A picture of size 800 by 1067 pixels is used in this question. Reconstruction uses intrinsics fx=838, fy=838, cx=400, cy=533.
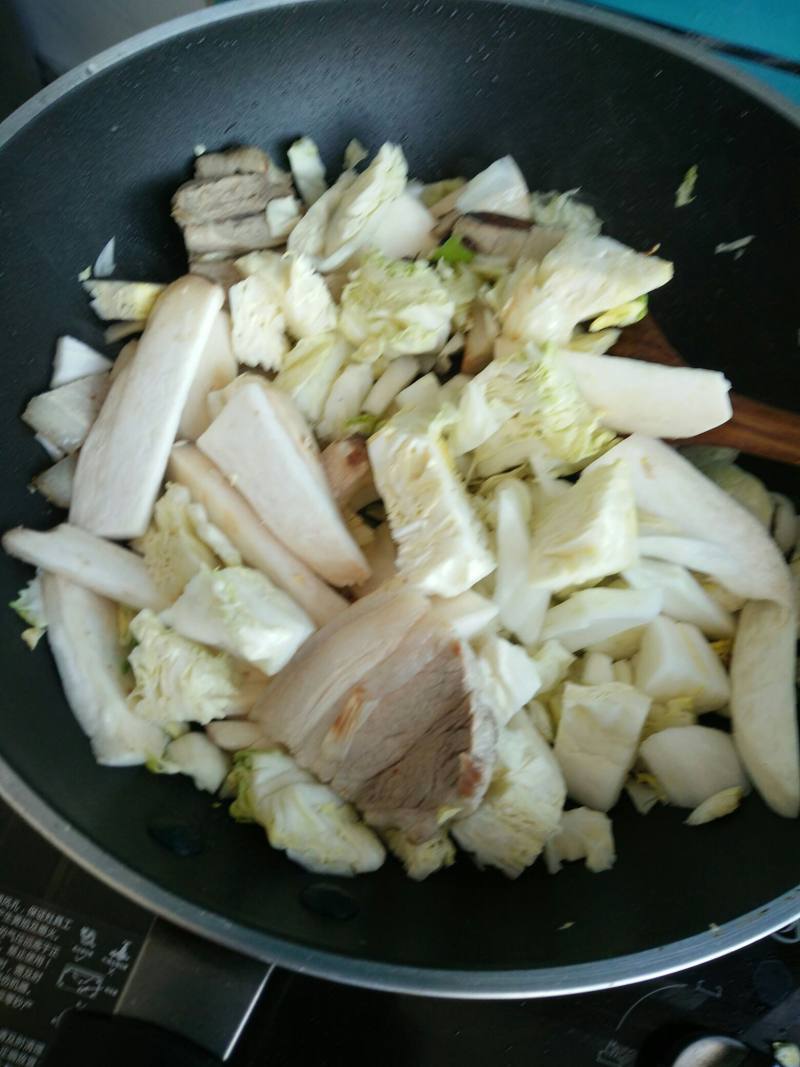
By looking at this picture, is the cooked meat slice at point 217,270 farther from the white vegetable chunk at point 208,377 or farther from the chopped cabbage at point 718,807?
the chopped cabbage at point 718,807

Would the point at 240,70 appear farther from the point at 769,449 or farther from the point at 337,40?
the point at 769,449

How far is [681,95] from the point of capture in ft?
5.19

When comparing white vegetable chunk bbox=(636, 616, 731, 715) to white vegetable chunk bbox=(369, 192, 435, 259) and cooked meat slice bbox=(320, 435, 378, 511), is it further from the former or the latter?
white vegetable chunk bbox=(369, 192, 435, 259)

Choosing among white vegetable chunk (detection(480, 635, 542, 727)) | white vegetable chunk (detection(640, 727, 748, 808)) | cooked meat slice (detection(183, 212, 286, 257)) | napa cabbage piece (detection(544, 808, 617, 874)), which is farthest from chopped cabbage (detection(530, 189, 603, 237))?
napa cabbage piece (detection(544, 808, 617, 874))

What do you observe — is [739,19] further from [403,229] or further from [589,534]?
[589,534]

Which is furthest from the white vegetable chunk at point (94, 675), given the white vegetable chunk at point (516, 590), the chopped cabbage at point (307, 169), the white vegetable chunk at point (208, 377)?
the chopped cabbage at point (307, 169)

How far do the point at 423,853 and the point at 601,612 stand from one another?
49cm

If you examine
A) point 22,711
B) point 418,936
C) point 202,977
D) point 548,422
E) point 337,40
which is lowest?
point 418,936

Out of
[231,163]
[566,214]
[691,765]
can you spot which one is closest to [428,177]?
[566,214]

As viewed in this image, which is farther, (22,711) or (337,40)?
(337,40)

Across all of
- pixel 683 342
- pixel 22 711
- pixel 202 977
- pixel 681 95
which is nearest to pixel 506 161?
pixel 681 95

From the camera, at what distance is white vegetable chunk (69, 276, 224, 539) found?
1.43 m

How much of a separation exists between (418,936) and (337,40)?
159cm

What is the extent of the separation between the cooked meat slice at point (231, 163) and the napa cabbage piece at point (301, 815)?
1087mm
